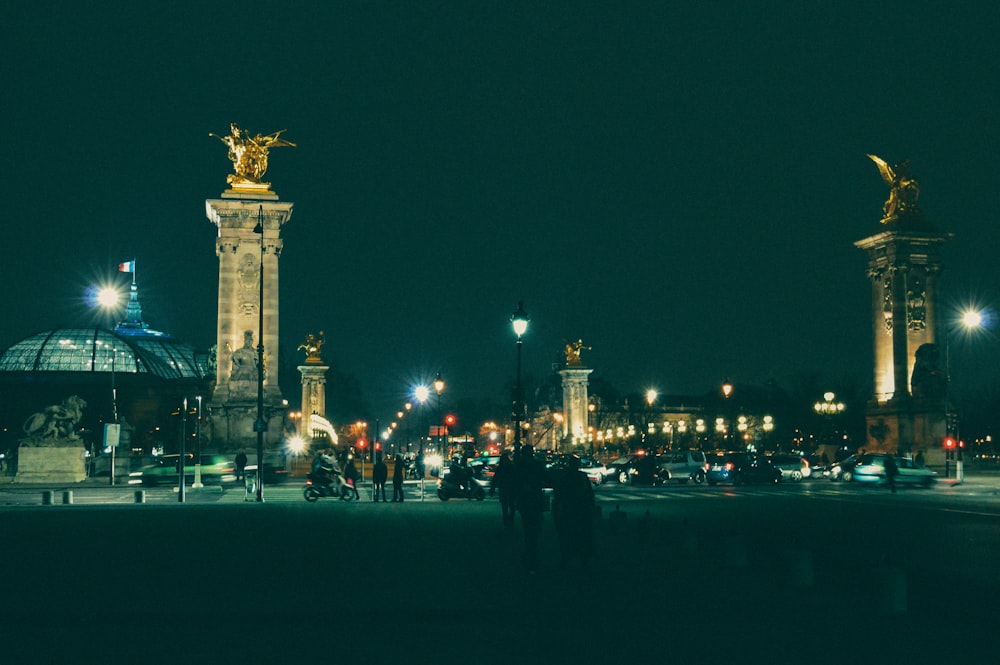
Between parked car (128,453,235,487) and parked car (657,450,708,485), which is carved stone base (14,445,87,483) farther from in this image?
parked car (657,450,708,485)

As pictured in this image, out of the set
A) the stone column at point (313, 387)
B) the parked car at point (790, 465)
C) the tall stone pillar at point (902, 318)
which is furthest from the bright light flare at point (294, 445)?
the stone column at point (313, 387)

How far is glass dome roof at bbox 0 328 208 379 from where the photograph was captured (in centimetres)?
15125

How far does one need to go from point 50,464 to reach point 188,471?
8292mm

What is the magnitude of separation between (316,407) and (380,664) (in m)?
118

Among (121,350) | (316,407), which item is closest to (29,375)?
(121,350)

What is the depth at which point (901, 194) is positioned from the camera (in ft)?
289

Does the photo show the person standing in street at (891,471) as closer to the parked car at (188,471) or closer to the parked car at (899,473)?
the parked car at (899,473)

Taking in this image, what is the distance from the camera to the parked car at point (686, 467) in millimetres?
65750

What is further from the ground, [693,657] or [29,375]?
[29,375]

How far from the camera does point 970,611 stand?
1433cm

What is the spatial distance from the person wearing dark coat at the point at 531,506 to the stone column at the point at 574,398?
12449 cm

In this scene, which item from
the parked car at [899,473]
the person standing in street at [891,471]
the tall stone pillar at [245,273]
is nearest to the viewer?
the person standing in street at [891,471]

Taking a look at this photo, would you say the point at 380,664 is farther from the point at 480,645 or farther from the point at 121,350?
the point at 121,350

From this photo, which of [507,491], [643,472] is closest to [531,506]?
[507,491]
